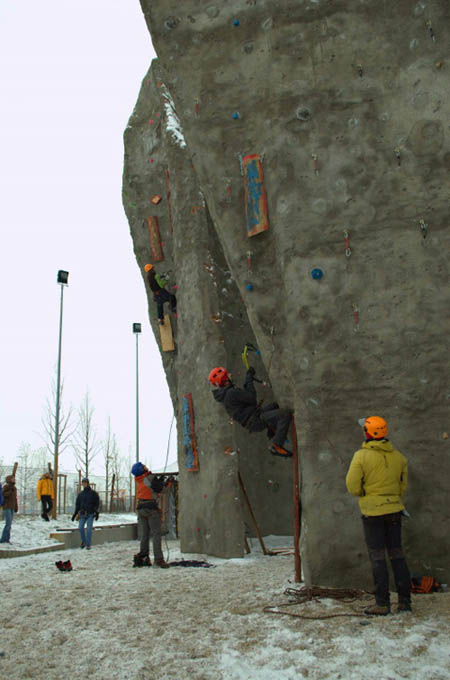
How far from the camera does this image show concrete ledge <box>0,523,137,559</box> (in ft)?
37.5

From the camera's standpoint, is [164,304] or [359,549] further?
[164,304]

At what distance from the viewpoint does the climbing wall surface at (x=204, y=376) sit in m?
9.60

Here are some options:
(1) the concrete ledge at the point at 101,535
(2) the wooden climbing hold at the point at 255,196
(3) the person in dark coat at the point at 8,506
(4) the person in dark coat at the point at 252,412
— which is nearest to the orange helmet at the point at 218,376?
(4) the person in dark coat at the point at 252,412

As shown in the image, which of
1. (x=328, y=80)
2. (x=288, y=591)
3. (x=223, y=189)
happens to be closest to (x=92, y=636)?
(x=288, y=591)

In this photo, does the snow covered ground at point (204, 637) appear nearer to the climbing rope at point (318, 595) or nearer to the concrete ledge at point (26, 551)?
the climbing rope at point (318, 595)

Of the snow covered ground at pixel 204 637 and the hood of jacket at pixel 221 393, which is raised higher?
the hood of jacket at pixel 221 393

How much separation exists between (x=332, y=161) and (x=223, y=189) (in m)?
1.31

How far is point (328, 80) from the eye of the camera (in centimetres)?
648

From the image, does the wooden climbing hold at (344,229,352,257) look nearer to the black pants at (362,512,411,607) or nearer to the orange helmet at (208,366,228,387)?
the orange helmet at (208,366,228,387)

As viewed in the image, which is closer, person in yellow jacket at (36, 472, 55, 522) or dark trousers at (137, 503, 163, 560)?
dark trousers at (137, 503, 163, 560)

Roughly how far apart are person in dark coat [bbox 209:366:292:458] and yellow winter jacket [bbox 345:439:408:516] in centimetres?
155

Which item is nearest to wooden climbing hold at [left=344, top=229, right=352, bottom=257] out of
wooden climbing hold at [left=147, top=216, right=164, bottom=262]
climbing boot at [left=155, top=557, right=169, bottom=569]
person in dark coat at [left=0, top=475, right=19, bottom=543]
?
climbing boot at [left=155, top=557, right=169, bottom=569]

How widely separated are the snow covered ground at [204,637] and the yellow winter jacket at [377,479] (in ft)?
2.69

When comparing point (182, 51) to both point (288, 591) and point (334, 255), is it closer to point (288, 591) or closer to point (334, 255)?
point (334, 255)
